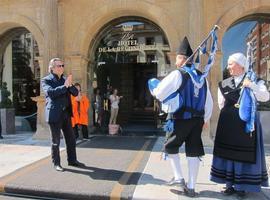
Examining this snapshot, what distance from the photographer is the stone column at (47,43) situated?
11.1 meters

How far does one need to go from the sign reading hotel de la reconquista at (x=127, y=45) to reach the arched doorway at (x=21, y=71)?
3621 millimetres

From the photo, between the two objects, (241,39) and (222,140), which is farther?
(241,39)

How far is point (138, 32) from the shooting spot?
41.4 feet

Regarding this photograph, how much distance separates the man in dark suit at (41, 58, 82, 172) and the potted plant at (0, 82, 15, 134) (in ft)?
22.0

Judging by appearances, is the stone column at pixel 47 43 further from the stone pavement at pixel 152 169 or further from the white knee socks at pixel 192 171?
the white knee socks at pixel 192 171

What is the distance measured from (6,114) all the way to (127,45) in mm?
4751

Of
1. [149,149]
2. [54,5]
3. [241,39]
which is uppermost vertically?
[54,5]

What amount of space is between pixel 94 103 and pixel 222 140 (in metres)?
8.03

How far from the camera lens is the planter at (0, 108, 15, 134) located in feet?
41.5

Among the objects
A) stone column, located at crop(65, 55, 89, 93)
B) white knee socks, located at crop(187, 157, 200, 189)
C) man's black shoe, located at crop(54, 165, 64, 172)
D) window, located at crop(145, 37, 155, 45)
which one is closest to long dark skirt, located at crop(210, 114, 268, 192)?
white knee socks, located at crop(187, 157, 200, 189)

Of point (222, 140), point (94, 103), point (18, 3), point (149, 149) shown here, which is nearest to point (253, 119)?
point (222, 140)

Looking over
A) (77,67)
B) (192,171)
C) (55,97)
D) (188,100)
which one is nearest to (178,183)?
(192,171)

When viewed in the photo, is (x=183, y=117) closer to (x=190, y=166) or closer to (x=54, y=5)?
(x=190, y=166)

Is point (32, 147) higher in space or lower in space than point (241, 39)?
lower
